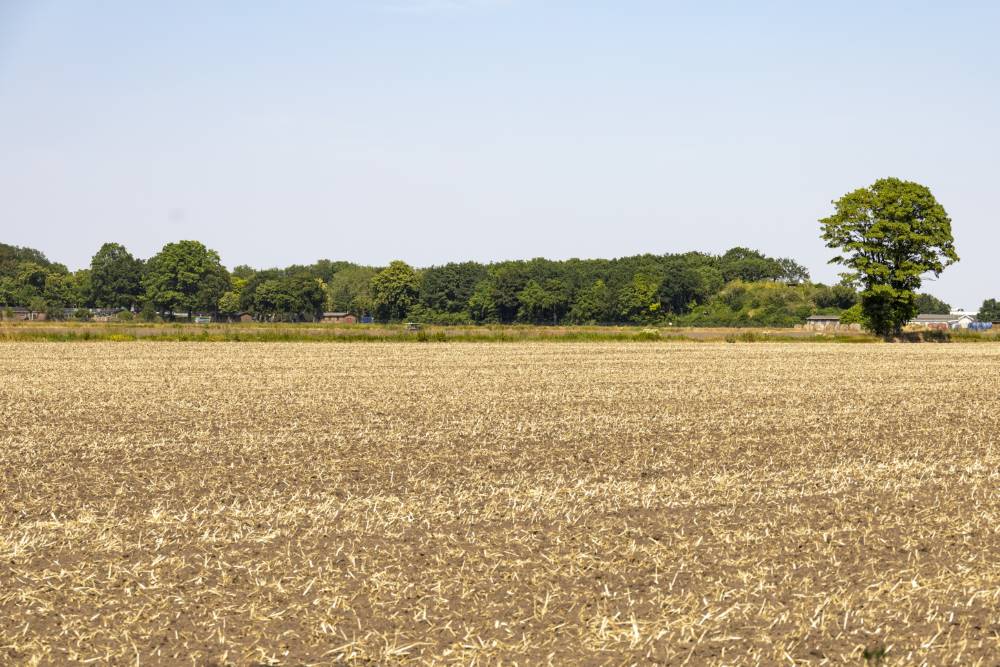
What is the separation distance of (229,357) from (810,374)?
24.9 meters

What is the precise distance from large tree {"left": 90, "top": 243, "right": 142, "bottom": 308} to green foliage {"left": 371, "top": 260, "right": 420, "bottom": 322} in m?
43.3

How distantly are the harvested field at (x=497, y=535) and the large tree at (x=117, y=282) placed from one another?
164684mm

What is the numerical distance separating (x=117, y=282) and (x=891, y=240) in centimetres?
14111

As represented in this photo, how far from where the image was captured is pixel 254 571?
8.52 metres

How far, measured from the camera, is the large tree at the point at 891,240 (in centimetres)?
7500

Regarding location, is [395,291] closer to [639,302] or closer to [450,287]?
[450,287]

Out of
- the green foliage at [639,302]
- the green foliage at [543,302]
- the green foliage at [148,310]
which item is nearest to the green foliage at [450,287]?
the green foliage at [543,302]

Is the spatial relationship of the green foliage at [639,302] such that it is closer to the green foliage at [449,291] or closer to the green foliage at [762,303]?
the green foliage at [449,291]

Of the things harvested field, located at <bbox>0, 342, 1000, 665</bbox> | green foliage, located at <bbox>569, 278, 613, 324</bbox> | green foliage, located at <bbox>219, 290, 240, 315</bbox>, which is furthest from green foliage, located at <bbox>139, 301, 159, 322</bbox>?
harvested field, located at <bbox>0, 342, 1000, 665</bbox>

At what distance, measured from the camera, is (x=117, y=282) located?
175 meters

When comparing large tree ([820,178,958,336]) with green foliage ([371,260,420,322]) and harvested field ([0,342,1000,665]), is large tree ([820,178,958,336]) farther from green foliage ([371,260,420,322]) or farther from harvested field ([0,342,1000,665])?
green foliage ([371,260,420,322])

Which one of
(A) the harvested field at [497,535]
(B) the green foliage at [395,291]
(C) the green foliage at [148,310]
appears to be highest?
(B) the green foliage at [395,291]

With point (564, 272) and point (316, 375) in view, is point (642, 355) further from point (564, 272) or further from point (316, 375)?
point (564, 272)

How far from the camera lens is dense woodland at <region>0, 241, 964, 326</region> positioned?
6260 inches
